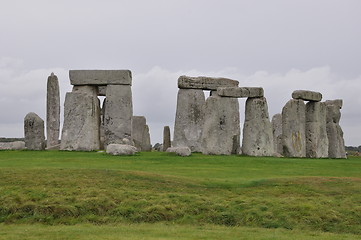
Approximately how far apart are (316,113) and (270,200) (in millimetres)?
19039

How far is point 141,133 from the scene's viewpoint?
42312mm

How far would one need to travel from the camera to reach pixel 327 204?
63.0 ft

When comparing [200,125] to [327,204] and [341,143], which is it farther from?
[327,204]

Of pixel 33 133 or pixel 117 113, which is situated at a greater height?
pixel 117 113

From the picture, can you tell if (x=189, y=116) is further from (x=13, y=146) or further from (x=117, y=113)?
(x=13, y=146)

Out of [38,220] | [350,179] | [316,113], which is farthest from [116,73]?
[38,220]

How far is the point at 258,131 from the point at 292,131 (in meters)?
3.14

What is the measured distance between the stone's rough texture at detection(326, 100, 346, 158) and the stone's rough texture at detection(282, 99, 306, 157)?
11.8 feet

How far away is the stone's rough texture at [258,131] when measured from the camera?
33.9m

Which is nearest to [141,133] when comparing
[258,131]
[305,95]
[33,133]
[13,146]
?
[33,133]

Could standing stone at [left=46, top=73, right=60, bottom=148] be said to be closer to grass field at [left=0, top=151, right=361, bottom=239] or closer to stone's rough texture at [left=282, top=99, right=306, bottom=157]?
stone's rough texture at [left=282, top=99, right=306, bottom=157]

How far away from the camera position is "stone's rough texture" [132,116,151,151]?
42.0m

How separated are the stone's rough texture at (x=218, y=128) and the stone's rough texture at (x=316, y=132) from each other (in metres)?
5.23

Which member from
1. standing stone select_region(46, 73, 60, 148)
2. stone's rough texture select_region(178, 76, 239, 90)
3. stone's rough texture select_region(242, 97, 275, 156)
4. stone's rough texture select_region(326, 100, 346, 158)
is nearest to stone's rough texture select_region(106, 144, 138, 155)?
stone's rough texture select_region(242, 97, 275, 156)
